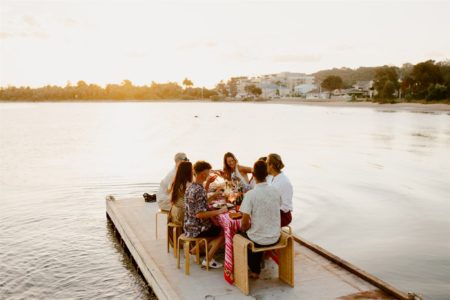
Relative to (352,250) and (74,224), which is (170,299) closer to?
(352,250)

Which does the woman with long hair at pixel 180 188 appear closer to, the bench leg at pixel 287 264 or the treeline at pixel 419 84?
the bench leg at pixel 287 264

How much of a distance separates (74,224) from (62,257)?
295 centimetres

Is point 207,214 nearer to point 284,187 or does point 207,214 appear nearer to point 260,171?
point 260,171

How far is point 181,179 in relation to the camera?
727 centimetres

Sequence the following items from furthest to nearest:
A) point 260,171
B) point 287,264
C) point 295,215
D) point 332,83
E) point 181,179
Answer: point 332,83 → point 295,215 → point 181,179 → point 287,264 → point 260,171

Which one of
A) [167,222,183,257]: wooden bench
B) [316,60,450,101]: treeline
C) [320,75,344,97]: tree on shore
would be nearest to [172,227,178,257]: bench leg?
[167,222,183,257]: wooden bench

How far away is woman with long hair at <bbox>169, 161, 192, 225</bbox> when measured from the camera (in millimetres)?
7207

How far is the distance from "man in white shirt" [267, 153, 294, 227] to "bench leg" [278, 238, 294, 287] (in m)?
1.01

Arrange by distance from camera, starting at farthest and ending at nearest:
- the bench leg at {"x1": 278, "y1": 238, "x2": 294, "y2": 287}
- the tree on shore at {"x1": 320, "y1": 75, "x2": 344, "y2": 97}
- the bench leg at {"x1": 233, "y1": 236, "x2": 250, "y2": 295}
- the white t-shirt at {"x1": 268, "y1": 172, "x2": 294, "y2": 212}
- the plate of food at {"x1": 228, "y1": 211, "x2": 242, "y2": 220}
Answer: the tree on shore at {"x1": 320, "y1": 75, "x2": 344, "y2": 97}, the white t-shirt at {"x1": 268, "y1": 172, "x2": 294, "y2": 212}, the plate of food at {"x1": 228, "y1": 211, "x2": 242, "y2": 220}, the bench leg at {"x1": 278, "y1": 238, "x2": 294, "y2": 287}, the bench leg at {"x1": 233, "y1": 236, "x2": 250, "y2": 295}

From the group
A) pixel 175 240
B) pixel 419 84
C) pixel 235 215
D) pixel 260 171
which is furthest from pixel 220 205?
pixel 419 84

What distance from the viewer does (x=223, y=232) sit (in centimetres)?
713

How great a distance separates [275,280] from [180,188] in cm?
217

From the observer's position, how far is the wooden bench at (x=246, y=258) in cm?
625

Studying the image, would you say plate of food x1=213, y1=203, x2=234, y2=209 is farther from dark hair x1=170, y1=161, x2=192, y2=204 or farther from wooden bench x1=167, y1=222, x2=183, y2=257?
wooden bench x1=167, y1=222, x2=183, y2=257
